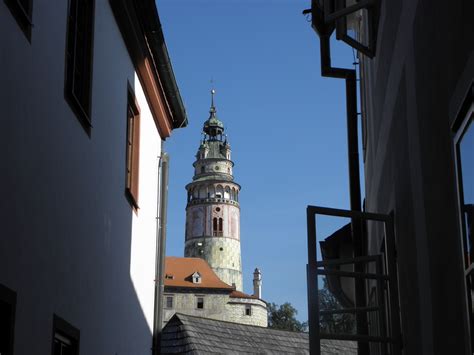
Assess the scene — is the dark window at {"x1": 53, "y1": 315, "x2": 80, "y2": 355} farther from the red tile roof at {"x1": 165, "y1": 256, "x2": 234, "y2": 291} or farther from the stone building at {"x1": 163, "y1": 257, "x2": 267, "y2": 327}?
the red tile roof at {"x1": 165, "y1": 256, "x2": 234, "y2": 291}

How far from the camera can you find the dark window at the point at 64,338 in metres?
6.77

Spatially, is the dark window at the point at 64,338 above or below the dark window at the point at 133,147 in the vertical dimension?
below

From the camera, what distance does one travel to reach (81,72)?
26.0 ft

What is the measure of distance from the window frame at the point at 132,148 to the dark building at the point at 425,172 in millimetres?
3421

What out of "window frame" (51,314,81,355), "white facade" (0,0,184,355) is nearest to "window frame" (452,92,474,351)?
"white facade" (0,0,184,355)

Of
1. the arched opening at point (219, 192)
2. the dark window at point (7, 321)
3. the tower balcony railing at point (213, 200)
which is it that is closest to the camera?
the dark window at point (7, 321)

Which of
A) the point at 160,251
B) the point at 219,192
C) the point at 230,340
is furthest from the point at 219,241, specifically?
the point at 160,251

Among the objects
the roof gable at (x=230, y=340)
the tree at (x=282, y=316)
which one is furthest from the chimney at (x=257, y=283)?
the roof gable at (x=230, y=340)

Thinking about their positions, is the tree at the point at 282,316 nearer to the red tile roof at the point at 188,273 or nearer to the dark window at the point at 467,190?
the red tile roof at the point at 188,273

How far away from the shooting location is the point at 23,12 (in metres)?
5.73

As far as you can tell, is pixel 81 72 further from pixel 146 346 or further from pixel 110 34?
pixel 146 346

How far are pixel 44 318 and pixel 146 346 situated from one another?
553 cm

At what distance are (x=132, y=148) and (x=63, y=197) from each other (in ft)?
13.0

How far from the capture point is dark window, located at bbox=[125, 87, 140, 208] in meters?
10.5
